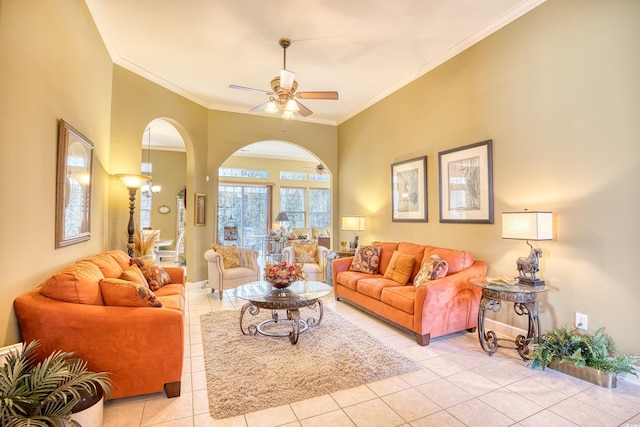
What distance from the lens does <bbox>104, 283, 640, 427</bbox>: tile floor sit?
200cm

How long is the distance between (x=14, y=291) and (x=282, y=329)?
2.38 meters

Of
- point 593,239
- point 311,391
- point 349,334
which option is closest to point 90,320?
point 311,391

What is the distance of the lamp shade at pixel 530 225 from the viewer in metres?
2.70

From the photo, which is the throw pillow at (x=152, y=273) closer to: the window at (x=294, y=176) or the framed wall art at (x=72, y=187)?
the framed wall art at (x=72, y=187)

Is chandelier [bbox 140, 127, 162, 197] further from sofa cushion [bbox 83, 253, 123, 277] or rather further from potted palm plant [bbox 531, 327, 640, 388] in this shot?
potted palm plant [bbox 531, 327, 640, 388]

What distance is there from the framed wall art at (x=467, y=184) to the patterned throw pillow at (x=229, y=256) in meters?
3.33

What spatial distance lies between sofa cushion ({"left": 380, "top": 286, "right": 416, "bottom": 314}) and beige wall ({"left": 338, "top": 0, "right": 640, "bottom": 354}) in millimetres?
958

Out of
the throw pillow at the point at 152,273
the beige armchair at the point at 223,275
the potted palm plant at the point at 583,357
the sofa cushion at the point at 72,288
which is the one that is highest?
the sofa cushion at the point at 72,288

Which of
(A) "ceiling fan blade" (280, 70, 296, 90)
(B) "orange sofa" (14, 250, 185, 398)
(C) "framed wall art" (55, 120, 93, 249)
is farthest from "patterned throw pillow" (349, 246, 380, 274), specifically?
(C) "framed wall art" (55, 120, 93, 249)

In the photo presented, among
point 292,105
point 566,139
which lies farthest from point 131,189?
point 566,139

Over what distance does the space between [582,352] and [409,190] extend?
9.13ft

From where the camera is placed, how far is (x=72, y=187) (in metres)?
2.79

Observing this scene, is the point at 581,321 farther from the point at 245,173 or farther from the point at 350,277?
the point at 245,173

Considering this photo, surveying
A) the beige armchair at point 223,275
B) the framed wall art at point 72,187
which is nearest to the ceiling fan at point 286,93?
the framed wall art at point 72,187
